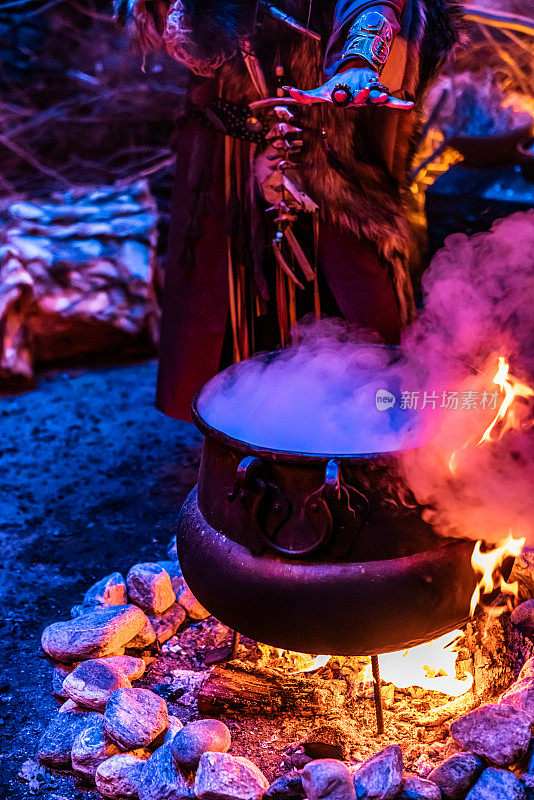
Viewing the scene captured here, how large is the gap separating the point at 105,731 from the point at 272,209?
1.38 meters

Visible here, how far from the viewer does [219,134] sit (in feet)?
7.54

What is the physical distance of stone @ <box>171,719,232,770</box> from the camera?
1.72 m

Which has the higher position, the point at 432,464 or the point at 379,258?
the point at 379,258

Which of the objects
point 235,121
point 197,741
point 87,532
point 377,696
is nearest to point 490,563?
point 377,696

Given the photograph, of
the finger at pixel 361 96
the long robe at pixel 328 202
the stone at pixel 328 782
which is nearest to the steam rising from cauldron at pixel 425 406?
the long robe at pixel 328 202

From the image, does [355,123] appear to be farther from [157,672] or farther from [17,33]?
[17,33]

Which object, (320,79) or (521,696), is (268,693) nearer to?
(521,696)

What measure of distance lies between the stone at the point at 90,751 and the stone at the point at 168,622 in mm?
448

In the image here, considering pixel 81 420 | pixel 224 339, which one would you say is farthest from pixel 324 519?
pixel 81 420

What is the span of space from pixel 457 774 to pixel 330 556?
54cm

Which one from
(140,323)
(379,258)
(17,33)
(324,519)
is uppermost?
(17,33)

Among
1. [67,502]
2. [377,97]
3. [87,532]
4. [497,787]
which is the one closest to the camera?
[377,97]

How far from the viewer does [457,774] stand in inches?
64.0

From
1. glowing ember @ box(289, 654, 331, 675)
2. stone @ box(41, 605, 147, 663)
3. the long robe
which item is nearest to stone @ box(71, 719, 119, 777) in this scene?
stone @ box(41, 605, 147, 663)
